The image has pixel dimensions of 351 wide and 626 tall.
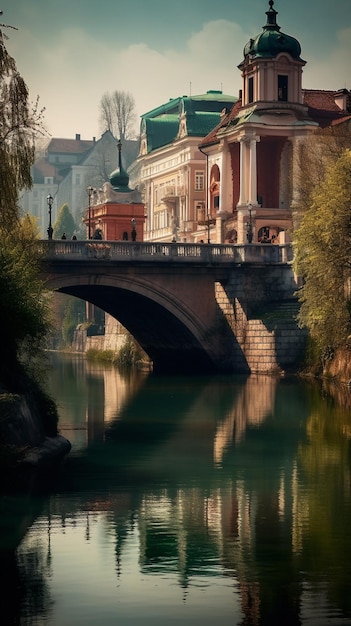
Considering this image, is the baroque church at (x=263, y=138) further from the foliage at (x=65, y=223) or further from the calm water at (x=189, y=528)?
the foliage at (x=65, y=223)

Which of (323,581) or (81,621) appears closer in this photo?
(81,621)

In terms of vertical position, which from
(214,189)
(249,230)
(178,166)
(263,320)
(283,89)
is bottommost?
(263,320)

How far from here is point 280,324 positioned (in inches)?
3029

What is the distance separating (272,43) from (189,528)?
71030mm

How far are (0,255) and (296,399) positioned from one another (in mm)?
20848

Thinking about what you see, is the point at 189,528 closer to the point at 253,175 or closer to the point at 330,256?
the point at 330,256

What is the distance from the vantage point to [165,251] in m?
78.7

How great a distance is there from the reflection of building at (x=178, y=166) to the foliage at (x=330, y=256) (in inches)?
1503

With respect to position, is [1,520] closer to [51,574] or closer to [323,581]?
[51,574]

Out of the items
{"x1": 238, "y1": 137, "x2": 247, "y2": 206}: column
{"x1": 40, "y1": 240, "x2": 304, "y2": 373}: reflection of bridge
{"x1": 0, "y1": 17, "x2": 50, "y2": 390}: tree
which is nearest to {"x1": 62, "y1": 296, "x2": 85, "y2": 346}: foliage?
{"x1": 238, "y1": 137, "x2": 247, "y2": 206}: column

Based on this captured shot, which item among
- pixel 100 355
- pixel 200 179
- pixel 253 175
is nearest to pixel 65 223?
pixel 200 179

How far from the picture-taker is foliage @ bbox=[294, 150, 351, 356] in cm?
6481

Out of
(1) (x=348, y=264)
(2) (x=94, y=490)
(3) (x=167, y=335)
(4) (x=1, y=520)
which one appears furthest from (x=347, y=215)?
(4) (x=1, y=520)

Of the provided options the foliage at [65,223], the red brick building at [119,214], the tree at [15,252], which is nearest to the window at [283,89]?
the red brick building at [119,214]
